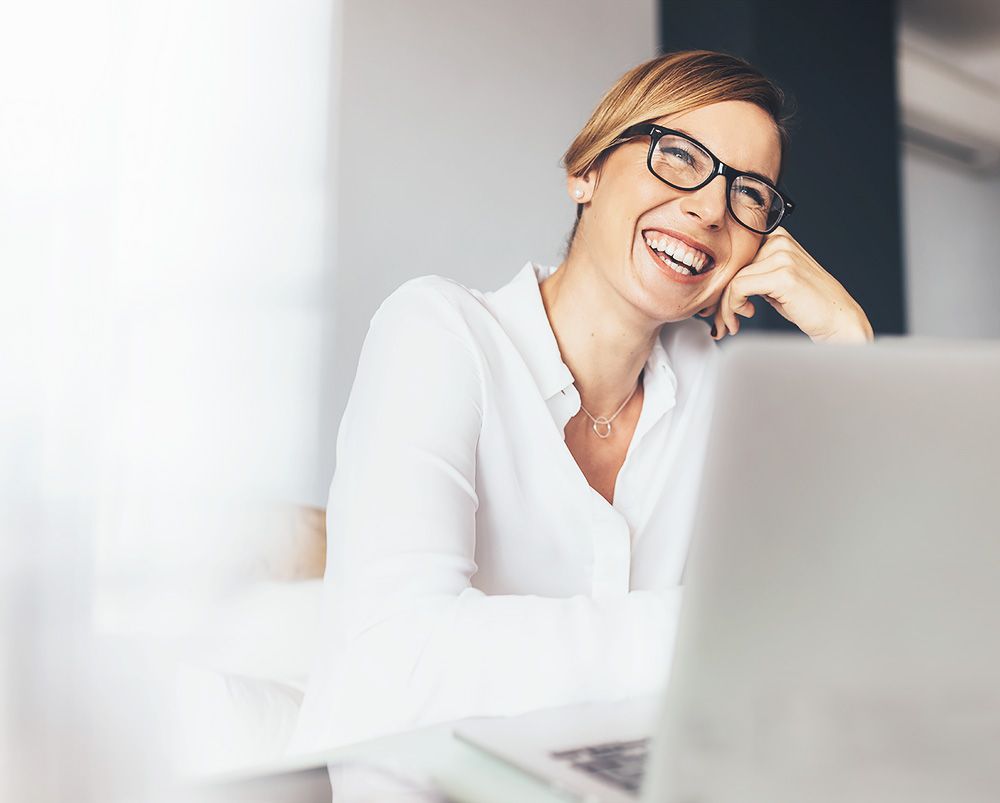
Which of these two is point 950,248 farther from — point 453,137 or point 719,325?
point 719,325

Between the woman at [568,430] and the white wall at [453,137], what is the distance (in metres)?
0.67

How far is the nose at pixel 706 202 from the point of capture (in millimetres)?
1481

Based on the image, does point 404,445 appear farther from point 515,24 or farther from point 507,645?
point 515,24

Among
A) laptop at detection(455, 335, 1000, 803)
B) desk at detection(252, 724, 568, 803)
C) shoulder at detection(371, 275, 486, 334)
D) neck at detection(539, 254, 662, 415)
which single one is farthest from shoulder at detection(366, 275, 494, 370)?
laptop at detection(455, 335, 1000, 803)

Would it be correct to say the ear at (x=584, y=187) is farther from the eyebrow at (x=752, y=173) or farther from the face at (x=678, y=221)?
the eyebrow at (x=752, y=173)

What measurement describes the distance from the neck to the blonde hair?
0.23 m

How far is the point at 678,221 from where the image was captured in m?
1.48

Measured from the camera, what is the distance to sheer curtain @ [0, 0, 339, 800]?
1.85m

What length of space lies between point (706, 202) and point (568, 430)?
1.42ft

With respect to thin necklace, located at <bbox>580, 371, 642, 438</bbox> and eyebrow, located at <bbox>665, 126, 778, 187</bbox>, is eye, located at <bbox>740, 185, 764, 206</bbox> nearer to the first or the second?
eyebrow, located at <bbox>665, 126, 778, 187</bbox>

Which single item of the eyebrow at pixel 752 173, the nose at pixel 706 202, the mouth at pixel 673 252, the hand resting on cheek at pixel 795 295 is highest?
the eyebrow at pixel 752 173

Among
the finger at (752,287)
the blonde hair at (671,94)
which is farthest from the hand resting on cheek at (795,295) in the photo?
the blonde hair at (671,94)

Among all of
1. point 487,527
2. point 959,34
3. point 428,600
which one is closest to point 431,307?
point 487,527

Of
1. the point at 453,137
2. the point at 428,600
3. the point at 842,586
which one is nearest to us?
the point at 842,586
